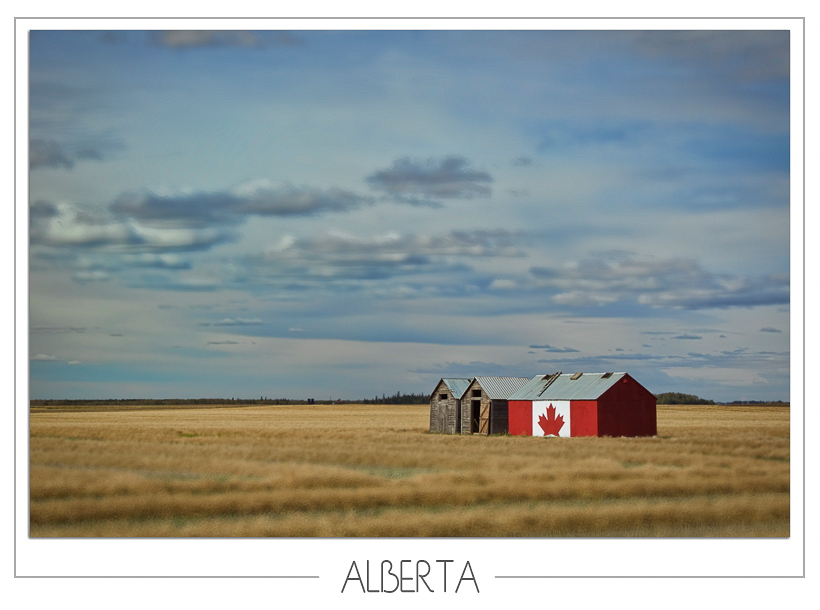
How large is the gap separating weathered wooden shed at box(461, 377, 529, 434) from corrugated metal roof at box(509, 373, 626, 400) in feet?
3.29

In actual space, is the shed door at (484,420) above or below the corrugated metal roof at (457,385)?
below

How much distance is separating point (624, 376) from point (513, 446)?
11.8 metres

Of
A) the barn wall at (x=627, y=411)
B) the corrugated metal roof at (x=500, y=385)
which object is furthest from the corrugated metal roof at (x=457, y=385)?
the barn wall at (x=627, y=411)

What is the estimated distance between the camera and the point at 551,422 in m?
50.8

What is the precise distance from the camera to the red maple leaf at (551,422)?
164ft

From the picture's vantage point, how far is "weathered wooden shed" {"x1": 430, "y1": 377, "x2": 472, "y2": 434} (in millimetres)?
59156

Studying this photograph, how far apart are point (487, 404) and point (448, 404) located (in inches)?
200

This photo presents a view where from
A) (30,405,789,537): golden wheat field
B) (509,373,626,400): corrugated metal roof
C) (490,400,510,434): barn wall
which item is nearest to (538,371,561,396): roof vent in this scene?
(509,373,626,400): corrugated metal roof

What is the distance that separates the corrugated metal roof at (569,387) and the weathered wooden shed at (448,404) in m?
5.12
